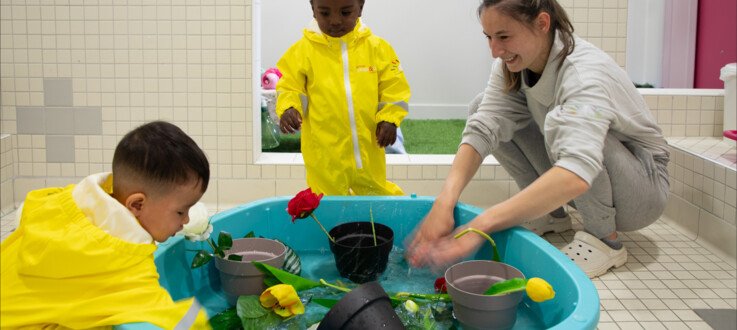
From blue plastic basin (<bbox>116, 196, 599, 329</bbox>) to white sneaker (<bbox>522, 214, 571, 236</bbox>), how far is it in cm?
64

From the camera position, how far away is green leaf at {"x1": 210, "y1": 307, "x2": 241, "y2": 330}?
4.33 ft

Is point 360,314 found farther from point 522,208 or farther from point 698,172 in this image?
point 698,172

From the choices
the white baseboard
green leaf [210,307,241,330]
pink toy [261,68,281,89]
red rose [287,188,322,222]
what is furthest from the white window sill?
the white baseboard

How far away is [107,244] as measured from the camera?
1.07 meters

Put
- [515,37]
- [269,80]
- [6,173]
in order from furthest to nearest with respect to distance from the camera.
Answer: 1. [269,80]
2. [6,173]
3. [515,37]

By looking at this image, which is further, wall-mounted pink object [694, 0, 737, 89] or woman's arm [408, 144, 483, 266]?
wall-mounted pink object [694, 0, 737, 89]

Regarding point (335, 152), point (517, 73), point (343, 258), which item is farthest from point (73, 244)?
point (517, 73)

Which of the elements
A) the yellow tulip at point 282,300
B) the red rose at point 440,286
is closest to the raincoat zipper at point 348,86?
the red rose at point 440,286

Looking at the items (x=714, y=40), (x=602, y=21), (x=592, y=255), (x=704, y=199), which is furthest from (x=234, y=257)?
(x=714, y=40)

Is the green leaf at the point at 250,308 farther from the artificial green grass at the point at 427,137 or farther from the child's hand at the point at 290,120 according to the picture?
the artificial green grass at the point at 427,137

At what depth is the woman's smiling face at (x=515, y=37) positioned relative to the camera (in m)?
1.70

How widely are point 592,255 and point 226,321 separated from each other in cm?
111

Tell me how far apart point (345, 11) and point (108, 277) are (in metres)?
1.11

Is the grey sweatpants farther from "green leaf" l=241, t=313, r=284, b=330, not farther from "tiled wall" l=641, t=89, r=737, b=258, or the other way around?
"green leaf" l=241, t=313, r=284, b=330
